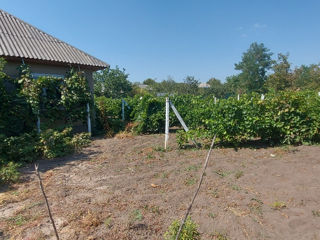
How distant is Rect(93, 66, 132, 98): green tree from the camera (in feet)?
96.1

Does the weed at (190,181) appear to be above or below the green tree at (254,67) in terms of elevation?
below

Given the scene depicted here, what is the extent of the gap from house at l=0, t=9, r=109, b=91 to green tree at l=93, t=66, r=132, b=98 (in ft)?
65.1

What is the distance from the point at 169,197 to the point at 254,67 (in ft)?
167

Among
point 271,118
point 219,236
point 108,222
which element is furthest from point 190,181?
point 271,118

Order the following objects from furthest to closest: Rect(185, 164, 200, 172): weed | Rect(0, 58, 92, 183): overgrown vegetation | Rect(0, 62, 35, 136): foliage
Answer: Rect(0, 62, 35, 136): foliage, Rect(0, 58, 92, 183): overgrown vegetation, Rect(185, 164, 200, 172): weed

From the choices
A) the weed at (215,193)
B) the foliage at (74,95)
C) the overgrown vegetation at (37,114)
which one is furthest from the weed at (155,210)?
the foliage at (74,95)

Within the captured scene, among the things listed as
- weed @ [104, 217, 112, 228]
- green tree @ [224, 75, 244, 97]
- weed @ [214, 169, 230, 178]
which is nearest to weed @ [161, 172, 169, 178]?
weed @ [214, 169, 230, 178]

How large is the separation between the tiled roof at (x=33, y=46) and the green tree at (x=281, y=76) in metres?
26.3

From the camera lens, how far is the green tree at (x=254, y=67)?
46.0 m

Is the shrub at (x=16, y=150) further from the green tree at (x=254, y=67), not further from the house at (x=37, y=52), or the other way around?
the green tree at (x=254, y=67)

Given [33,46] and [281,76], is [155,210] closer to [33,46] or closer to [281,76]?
Result: [33,46]

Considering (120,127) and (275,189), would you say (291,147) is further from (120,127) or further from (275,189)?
(120,127)

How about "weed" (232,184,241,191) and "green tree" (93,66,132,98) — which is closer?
"weed" (232,184,241,191)

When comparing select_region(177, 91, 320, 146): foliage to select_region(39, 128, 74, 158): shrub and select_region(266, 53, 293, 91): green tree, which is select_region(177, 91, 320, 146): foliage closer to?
select_region(39, 128, 74, 158): shrub
